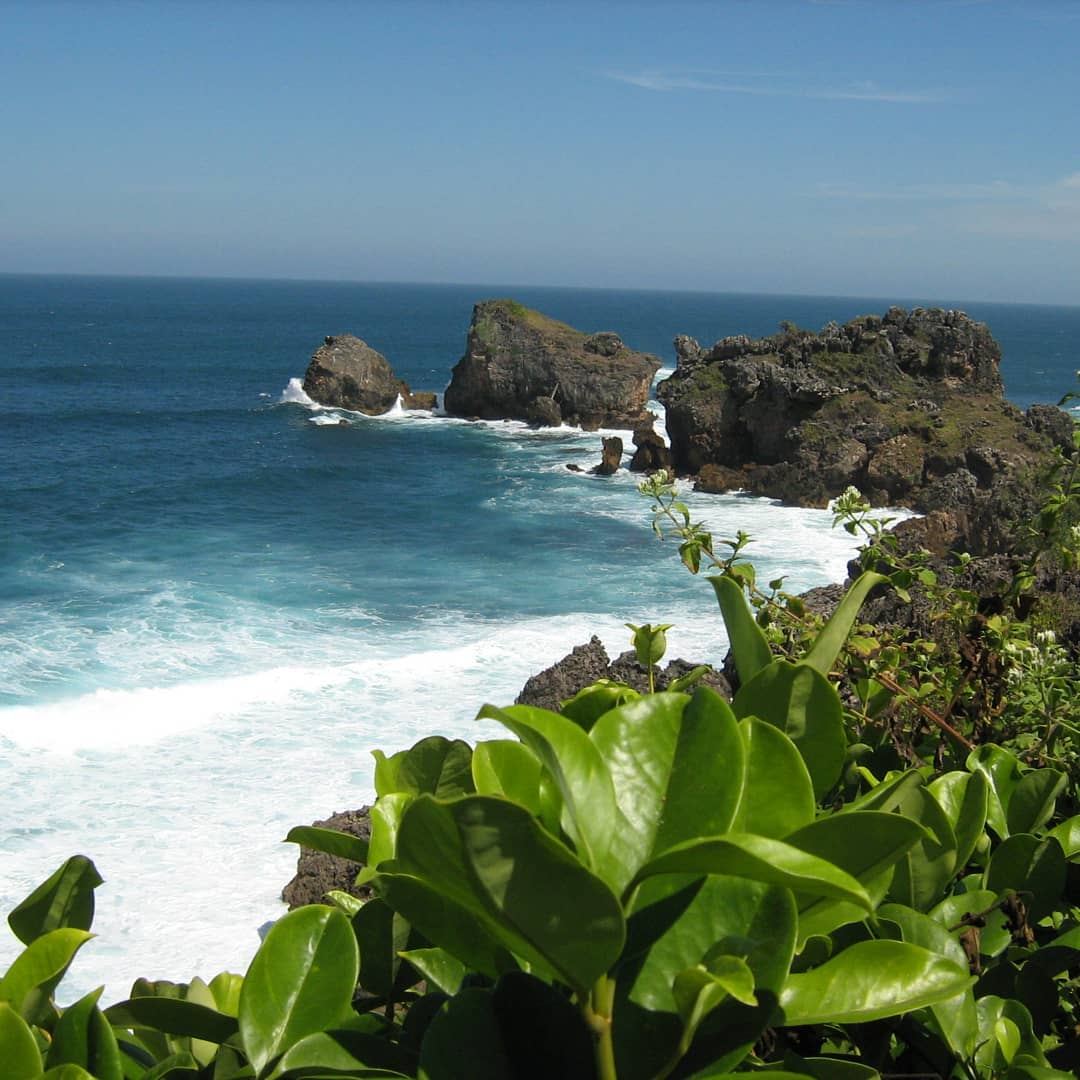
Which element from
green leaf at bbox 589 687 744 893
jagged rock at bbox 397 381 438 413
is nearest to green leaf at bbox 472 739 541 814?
green leaf at bbox 589 687 744 893

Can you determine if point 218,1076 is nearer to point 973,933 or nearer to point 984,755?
point 973,933

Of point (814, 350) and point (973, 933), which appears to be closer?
point (973, 933)

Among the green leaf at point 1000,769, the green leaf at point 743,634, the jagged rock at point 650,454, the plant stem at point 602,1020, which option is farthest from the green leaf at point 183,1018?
the jagged rock at point 650,454

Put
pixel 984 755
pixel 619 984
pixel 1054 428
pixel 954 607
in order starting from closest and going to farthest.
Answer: pixel 619 984 → pixel 984 755 → pixel 954 607 → pixel 1054 428

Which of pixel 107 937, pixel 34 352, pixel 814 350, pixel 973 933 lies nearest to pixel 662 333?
pixel 34 352

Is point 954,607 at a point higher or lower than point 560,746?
lower

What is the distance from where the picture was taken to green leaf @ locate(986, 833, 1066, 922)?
1390mm

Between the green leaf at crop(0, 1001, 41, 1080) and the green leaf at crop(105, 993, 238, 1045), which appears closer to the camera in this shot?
the green leaf at crop(0, 1001, 41, 1080)

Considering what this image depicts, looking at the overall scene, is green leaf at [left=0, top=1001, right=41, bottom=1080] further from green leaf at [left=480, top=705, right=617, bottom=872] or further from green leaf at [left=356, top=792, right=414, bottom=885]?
green leaf at [left=480, top=705, right=617, bottom=872]

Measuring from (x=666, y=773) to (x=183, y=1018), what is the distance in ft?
1.88

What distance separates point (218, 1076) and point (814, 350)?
122 ft

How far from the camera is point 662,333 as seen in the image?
434 feet

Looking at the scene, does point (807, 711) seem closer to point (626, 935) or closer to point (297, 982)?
point (626, 935)

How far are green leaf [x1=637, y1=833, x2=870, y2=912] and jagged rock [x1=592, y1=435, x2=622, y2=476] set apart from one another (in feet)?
119
